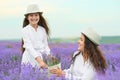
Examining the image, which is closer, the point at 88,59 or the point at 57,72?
the point at 57,72

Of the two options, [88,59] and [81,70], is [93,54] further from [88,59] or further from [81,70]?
[81,70]

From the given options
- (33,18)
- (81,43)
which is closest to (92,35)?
(81,43)

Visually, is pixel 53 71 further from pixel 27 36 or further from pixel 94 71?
pixel 27 36

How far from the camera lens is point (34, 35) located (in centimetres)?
730

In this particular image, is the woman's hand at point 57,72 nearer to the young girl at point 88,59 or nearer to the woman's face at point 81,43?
the young girl at point 88,59

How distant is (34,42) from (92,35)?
1.42m

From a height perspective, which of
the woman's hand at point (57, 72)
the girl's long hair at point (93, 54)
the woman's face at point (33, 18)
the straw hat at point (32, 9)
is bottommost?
the woman's hand at point (57, 72)

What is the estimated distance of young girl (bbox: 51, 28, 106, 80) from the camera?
608 cm

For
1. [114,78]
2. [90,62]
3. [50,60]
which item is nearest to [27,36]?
[50,60]

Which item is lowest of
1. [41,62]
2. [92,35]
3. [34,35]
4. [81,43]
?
[41,62]

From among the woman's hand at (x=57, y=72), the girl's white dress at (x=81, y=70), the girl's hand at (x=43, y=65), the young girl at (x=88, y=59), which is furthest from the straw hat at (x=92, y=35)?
the girl's hand at (x=43, y=65)

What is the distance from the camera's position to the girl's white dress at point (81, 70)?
606cm

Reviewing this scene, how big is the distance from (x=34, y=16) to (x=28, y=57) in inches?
24.5

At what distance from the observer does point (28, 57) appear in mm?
7309
